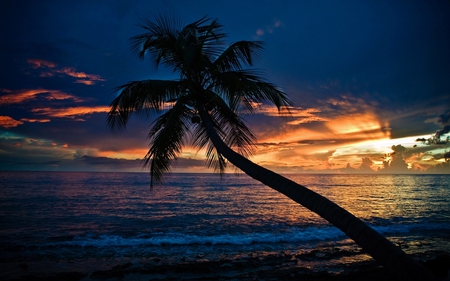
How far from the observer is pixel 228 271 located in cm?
873

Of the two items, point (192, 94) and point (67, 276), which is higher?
point (192, 94)

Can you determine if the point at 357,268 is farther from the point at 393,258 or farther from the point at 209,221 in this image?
the point at 209,221

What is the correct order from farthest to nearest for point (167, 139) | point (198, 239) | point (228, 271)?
1. point (198, 239)
2. point (228, 271)
3. point (167, 139)

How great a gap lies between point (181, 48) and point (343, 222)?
5.12 metres

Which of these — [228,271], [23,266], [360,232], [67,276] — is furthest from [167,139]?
[23,266]

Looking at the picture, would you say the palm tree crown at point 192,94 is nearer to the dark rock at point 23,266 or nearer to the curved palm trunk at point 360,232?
the curved palm trunk at point 360,232

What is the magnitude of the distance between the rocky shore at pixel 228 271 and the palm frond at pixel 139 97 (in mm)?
5022

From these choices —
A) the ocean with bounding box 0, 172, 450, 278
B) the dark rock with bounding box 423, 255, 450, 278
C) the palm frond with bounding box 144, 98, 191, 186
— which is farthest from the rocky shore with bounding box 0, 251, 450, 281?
Result: the palm frond with bounding box 144, 98, 191, 186

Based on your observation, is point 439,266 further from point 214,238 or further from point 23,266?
point 23,266

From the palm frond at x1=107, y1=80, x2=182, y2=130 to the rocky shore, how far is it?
5.02 meters

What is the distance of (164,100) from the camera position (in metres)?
6.41

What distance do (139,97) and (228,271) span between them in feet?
19.9

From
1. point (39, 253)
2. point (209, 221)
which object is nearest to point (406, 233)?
point (209, 221)

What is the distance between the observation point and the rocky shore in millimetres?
8031
